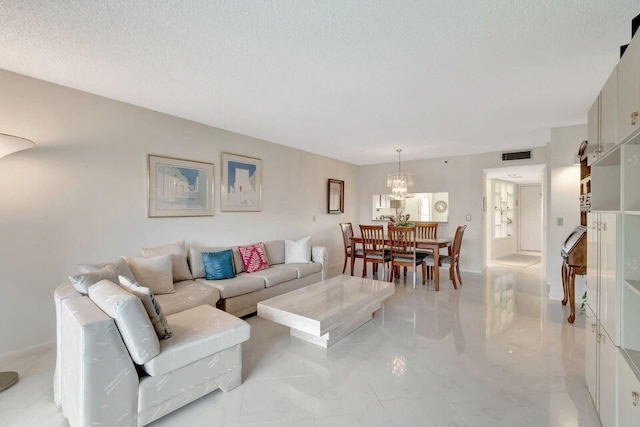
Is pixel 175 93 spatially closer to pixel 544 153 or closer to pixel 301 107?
pixel 301 107

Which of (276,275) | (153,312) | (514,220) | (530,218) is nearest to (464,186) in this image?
(514,220)

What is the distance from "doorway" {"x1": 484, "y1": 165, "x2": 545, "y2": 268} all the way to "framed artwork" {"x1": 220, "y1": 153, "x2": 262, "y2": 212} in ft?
18.3

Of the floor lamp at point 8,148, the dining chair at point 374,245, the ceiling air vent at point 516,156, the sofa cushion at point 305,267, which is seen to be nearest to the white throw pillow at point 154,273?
the floor lamp at point 8,148

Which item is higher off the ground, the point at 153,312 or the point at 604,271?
the point at 604,271

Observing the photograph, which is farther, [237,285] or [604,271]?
[237,285]

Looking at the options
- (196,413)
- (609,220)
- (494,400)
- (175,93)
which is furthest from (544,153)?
(196,413)

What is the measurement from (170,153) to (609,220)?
13.0 feet

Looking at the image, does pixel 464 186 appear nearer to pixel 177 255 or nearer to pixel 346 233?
pixel 346 233

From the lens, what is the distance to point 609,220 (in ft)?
5.05

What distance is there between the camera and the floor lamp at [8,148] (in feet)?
6.58

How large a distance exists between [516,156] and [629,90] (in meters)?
4.64

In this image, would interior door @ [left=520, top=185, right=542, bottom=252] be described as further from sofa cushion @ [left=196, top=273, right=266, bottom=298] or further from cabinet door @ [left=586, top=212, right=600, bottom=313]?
sofa cushion @ [left=196, top=273, right=266, bottom=298]

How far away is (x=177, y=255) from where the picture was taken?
3.30 m

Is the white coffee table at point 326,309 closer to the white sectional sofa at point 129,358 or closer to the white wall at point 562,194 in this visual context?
the white sectional sofa at point 129,358
